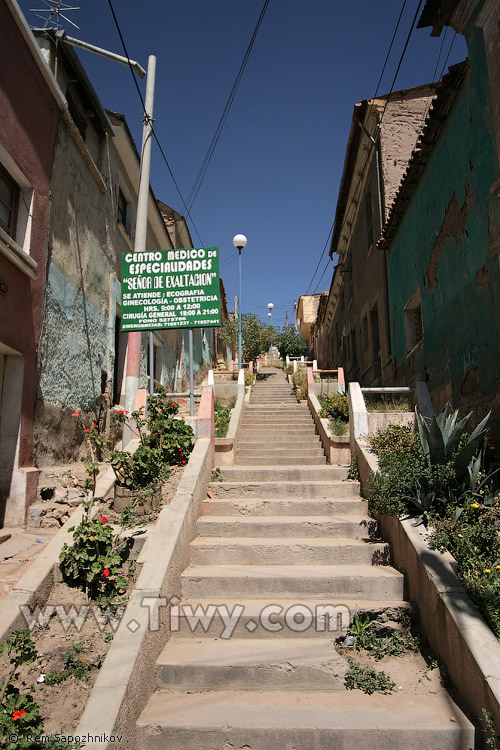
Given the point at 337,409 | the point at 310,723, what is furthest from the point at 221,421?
the point at 310,723

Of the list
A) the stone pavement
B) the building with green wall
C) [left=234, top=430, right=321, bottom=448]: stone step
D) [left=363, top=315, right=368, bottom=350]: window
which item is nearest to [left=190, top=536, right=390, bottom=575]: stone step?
the stone pavement

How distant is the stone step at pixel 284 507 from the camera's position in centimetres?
625

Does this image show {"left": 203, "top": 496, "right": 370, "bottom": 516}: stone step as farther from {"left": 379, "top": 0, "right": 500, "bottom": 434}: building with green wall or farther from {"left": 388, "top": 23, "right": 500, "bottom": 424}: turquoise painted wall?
{"left": 388, "top": 23, "right": 500, "bottom": 424}: turquoise painted wall

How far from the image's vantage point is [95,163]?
412 inches

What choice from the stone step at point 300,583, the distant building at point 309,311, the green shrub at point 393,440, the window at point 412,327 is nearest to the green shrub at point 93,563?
the stone step at point 300,583

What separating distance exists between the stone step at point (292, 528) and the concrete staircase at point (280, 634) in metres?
0.01

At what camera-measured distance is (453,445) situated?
17.5 ft

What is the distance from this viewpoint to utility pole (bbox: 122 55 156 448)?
322 inches

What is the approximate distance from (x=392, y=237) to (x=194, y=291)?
588 centimetres

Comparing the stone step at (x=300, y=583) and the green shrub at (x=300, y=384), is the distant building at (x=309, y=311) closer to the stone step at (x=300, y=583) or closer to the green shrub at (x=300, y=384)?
the green shrub at (x=300, y=384)

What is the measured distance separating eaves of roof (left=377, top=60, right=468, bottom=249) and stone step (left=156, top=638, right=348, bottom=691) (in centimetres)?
776

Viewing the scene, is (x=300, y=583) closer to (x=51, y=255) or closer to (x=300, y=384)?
(x=51, y=255)

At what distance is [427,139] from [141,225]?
5.22m

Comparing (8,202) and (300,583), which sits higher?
(8,202)
